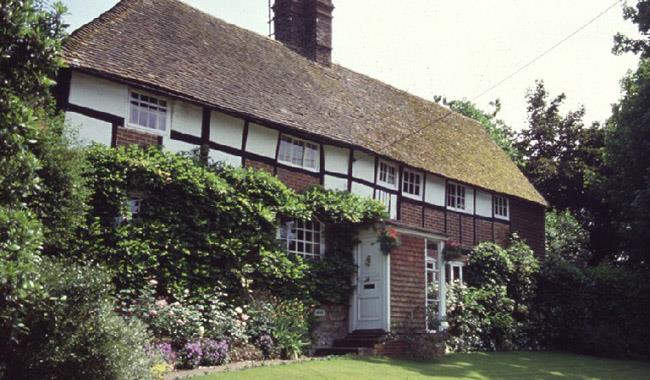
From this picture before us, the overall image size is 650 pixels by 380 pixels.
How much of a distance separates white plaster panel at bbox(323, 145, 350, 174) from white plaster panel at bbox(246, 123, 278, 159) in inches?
68.5

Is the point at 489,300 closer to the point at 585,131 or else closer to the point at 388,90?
the point at 388,90

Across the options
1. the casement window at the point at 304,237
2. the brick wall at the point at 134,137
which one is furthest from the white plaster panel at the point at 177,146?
the casement window at the point at 304,237

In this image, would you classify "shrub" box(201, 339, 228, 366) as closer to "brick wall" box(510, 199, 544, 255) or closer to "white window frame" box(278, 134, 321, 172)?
"white window frame" box(278, 134, 321, 172)

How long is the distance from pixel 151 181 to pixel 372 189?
7117 mm

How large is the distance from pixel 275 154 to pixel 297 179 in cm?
91

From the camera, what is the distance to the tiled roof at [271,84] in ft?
45.1

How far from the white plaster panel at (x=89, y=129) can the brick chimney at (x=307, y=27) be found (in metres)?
9.51

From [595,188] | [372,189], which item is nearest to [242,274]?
[372,189]

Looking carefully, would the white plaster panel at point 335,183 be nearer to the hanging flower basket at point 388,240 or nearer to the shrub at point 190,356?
the hanging flower basket at point 388,240

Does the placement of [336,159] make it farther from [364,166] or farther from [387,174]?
[387,174]

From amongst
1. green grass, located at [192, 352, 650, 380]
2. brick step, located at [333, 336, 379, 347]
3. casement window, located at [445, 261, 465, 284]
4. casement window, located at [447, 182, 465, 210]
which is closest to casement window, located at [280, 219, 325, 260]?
brick step, located at [333, 336, 379, 347]

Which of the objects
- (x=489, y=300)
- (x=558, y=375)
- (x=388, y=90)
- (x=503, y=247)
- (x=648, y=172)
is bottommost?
(x=558, y=375)

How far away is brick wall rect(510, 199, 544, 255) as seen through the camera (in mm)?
22938

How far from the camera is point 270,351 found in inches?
500
